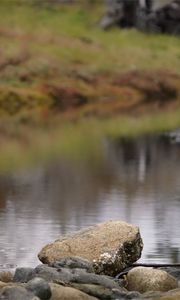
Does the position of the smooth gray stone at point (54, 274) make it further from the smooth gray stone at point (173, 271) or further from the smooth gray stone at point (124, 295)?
the smooth gray stone at point (173, 271)

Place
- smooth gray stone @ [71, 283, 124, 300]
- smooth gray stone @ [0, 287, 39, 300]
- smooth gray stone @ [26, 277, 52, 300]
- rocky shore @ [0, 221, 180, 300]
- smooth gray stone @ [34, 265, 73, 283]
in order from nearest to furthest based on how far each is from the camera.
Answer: smooth gray stone @ [0, 287, 39, 300] < smooth gray stone @ [26, 277, 52, 300] < rocky shore @ [0, 221, 180, 300] < smooth gray stone @ [71, 283, 124, 300] < smooth gray stone @ [34, 265, 73, 283]

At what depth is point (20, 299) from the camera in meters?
15.2

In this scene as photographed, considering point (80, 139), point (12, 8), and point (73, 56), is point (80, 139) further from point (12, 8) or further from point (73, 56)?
point (12, 8)

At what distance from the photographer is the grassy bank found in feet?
178

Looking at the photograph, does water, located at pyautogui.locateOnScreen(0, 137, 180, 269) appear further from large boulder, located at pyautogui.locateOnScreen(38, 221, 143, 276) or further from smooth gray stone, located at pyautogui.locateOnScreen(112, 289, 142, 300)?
smooth gray stone, located at pyautogui.locateOnScreen(112, 289, 142, 300)

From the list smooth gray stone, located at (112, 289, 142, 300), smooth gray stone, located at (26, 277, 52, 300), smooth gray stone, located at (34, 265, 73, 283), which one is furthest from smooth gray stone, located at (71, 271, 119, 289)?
smooth gray stone, located at (26, 277, 52, 300)

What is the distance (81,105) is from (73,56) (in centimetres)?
1099

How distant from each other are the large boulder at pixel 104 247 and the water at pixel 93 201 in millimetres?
1004

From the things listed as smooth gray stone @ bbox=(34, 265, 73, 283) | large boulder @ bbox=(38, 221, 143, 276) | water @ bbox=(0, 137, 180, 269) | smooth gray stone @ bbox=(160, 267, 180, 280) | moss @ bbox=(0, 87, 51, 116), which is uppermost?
smooth gray stone @ bbox=(34, 265, 73, 283)

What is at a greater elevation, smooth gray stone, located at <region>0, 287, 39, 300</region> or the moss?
smooth gray stone, located at <region>0, 287, 39, 300</region>

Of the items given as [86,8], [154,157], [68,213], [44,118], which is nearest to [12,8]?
[86,8]

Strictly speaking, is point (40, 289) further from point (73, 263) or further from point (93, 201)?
point (93, 201)

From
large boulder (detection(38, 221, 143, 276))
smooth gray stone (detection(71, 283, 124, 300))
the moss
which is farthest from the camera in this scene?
the moss

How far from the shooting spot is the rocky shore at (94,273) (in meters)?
15.8
